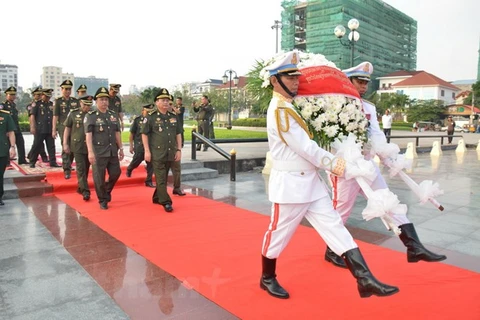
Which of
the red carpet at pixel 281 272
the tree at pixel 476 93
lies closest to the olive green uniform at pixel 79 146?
the red carpet at pixel 281 272

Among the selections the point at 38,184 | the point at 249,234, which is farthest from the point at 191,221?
the point at 38,184

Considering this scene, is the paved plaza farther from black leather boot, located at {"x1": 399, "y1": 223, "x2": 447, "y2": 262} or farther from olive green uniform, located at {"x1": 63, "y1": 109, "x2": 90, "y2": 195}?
black leather boot, located at {"x1": 399, "y1": 223, "x2": 447, "y2": 262}

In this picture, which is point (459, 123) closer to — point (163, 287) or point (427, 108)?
point (427, 108)

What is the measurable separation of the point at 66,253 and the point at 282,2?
74.8 metres

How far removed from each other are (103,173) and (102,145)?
16.6 inches

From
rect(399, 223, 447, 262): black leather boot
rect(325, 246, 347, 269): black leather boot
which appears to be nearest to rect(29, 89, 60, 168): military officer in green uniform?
rect(325, 246, 347, 269): black leather boot

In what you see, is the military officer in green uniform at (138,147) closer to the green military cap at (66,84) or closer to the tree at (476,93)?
the green military cap at (66,84)

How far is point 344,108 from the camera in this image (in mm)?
3043

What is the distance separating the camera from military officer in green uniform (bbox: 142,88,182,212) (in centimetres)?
583

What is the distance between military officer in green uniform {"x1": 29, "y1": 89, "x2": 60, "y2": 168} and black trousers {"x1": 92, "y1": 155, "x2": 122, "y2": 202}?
2840mm

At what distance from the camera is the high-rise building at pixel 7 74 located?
95188 mm

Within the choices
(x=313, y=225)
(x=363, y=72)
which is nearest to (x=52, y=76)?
(x=363, y=72)

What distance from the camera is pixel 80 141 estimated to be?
21.5 feet

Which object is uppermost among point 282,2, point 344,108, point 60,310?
point 282,2
